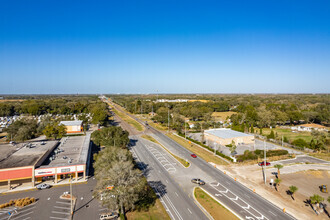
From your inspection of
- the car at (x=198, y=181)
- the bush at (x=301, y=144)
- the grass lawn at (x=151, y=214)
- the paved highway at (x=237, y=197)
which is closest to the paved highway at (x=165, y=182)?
the grass lawn at (x=151, y=214)

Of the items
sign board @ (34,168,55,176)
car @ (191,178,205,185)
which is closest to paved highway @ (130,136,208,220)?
car @ (191,178,205,185)

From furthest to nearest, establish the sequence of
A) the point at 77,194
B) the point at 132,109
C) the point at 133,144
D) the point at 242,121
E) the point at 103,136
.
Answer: the point at 132,109, the point at 242,121, the point at 133,144, the point at 103,136, the point at 77,194

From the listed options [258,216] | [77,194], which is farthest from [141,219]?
[258,216]

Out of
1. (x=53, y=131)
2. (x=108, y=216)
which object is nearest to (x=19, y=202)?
(x=108, y=216)

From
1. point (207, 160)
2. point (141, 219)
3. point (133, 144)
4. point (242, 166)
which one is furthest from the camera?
point (133, 144)

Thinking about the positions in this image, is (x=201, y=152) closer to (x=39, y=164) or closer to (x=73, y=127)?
(x=39, y=164)

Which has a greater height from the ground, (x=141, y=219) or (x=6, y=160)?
(x=6, y=160)

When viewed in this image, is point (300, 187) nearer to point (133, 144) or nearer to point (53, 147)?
point (133, 144)
